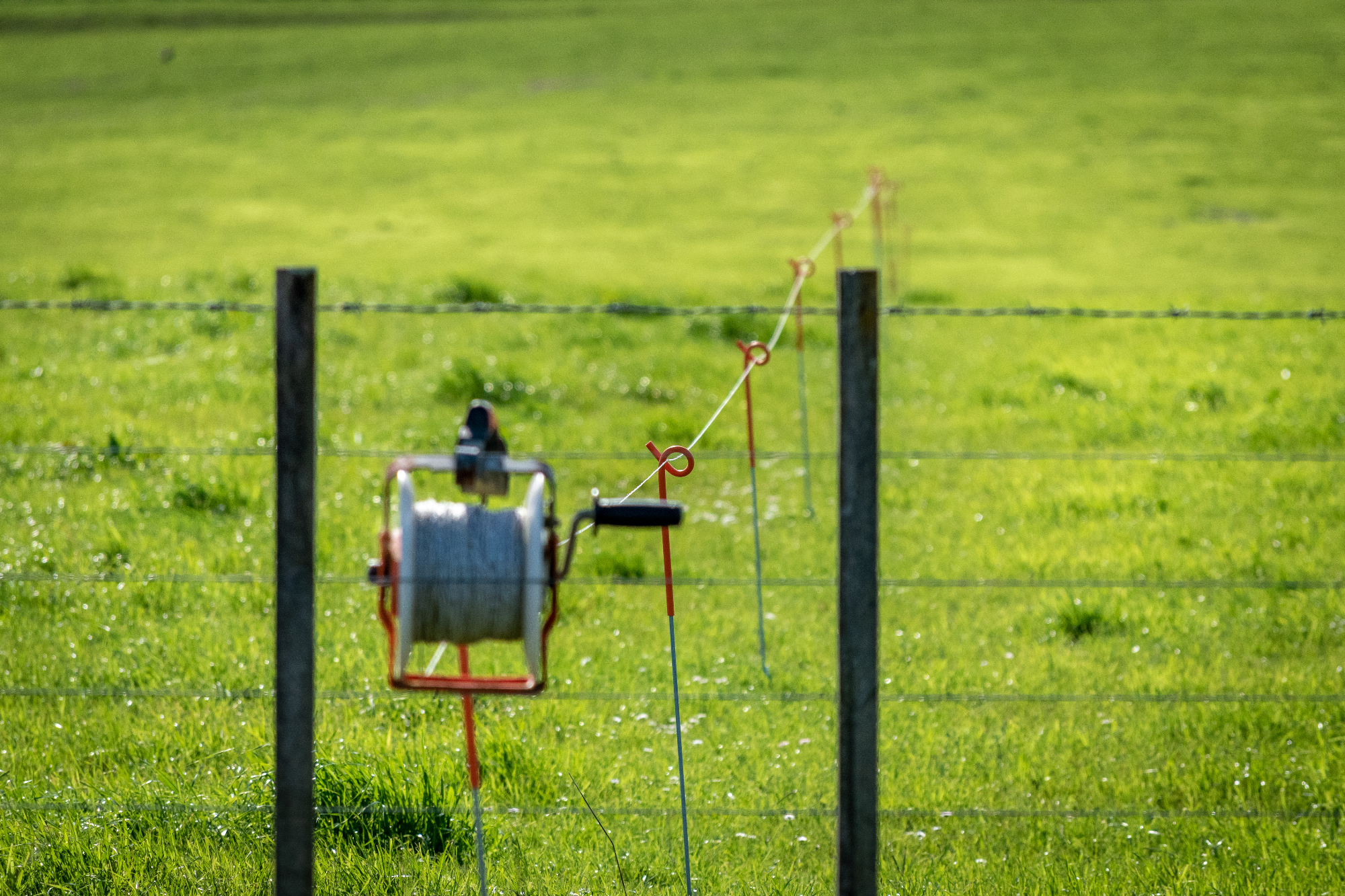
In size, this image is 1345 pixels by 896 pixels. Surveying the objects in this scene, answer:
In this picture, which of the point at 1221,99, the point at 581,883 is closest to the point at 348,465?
the point at 581,883

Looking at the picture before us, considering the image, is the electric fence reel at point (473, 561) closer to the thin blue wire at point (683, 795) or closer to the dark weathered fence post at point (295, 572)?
the dark weathered fence post at point (295, 572)

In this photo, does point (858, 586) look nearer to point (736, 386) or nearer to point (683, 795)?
point (683, 795)

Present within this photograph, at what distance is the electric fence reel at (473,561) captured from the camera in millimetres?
3742

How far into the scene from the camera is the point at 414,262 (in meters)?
27.0

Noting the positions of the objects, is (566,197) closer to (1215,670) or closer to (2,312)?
(2,312)

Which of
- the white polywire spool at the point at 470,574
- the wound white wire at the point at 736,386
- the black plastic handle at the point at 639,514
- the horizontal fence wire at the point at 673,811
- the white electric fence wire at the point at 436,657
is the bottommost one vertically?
the horizontal fence wire at the point at 673,811

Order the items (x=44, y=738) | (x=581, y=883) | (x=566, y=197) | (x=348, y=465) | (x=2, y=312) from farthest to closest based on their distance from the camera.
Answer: (x=566, y=197)
(x=2, y=312)
(x=348, y=465)
(x=44, y=738)
(x=581, y=883)

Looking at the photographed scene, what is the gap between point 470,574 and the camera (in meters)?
3.84

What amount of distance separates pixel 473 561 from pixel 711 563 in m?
A: 5.04

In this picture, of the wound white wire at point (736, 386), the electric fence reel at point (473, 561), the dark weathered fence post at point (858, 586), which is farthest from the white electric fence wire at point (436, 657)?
the dark weathered fence post at point (858, 586)

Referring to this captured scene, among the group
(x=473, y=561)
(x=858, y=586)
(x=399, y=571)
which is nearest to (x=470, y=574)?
(x=473, y=561)

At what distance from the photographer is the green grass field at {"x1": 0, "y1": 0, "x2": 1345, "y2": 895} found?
5191 millimetres

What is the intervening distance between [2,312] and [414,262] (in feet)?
35.4

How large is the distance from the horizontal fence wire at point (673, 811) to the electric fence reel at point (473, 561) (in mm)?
1116
